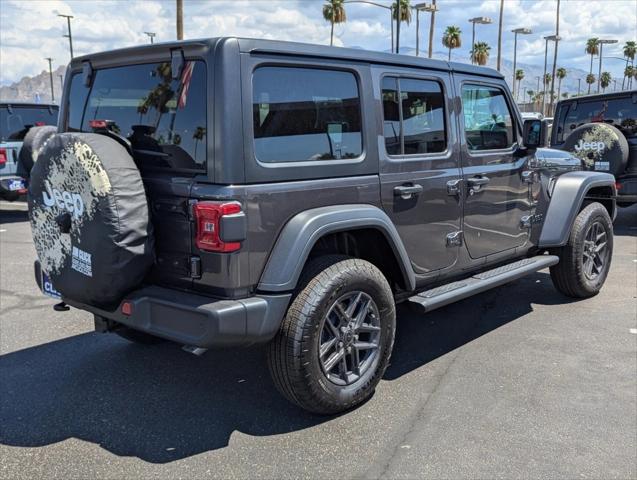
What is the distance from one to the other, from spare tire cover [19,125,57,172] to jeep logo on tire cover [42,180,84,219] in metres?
6.45

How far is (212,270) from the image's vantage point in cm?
286

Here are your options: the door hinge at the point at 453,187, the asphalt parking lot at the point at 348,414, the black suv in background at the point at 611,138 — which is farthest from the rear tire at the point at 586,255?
the black suv in background at the point at 611,138

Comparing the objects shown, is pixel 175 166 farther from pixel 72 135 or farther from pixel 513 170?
pixel 513 170

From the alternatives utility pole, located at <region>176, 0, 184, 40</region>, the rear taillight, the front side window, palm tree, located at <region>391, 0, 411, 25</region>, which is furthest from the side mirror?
palm tree, located at <region>391, 0, 411, 25</region>

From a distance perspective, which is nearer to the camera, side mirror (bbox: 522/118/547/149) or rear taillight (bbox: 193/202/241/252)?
rear taillight (bbox: 193/202/241/252)

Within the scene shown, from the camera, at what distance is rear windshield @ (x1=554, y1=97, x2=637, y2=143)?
862 cm

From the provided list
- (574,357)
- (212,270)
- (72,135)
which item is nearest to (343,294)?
(212,270)

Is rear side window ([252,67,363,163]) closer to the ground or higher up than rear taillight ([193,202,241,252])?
higher up

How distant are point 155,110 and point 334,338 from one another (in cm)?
155

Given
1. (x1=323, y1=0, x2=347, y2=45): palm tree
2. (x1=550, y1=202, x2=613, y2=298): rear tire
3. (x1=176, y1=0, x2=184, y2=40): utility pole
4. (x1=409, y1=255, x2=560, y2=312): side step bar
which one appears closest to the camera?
(x1=409, y1=255, x2=560, y2=312): side step bar

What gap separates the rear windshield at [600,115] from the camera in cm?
862

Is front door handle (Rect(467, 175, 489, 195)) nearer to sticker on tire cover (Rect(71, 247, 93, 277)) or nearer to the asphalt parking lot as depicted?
the asphalt parking lot

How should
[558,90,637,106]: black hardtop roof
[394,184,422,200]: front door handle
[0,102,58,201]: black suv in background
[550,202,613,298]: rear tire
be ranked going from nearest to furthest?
[394,184,422,200]: front door handle, [550,202,613,298]: rear tire, [558,90,637,106]: black hardtop roof, [0,102,58,201]: black suv in background

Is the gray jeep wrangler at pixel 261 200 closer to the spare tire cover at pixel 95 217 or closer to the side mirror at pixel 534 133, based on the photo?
the spare tire cover at pixel 95 217
